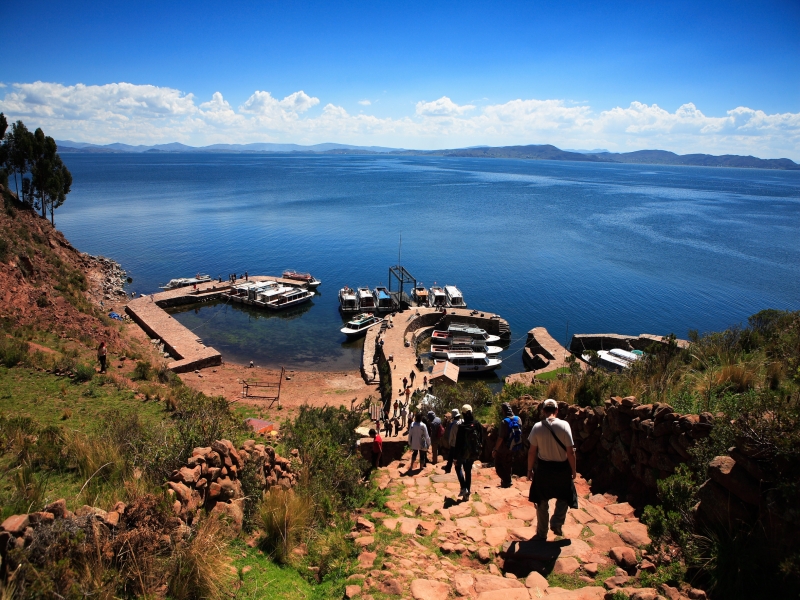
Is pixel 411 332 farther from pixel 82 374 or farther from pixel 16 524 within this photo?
pixel 16 524

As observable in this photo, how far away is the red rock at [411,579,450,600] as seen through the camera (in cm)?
483

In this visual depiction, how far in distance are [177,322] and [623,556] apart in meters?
33.8

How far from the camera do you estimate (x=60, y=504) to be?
14.5 feet

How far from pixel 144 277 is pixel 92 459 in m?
46.1

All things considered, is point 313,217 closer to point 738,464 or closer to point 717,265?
point 717,265

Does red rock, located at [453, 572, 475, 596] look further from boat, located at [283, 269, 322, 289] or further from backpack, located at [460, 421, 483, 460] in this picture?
boat, located at [283, 269, 322, 289]

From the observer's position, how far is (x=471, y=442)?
7664 mm

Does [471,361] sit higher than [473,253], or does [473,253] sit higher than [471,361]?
[473,253]

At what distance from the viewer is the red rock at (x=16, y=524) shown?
3.88 m

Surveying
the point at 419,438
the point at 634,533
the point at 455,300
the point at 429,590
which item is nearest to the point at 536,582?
the point at 429,590

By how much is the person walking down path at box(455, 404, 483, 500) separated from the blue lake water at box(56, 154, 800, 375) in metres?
23.1

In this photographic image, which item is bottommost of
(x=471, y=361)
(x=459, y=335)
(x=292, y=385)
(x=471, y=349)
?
(x=292, y=385)

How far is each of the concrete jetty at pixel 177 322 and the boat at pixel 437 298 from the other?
12342 mm

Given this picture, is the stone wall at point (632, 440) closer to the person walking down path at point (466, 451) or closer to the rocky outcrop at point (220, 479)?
the person walking down path at point (466, 451)
